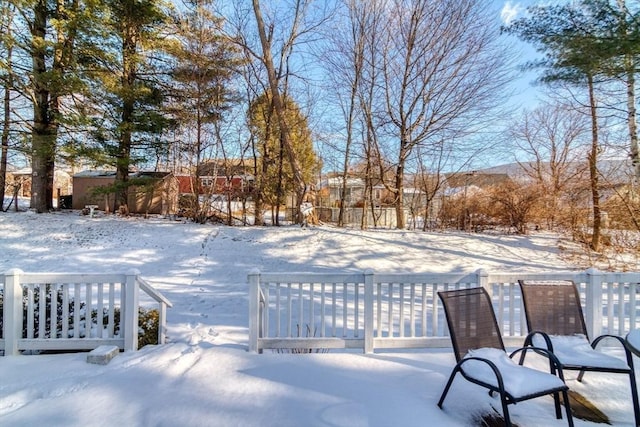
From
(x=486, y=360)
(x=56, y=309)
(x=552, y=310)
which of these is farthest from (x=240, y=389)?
(x=552, y=310)

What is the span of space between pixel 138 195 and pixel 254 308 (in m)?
12.4

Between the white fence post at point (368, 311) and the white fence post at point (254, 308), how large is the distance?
1.02 m

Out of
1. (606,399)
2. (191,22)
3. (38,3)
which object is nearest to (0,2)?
(38,3)

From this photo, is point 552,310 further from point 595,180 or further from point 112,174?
point 112,174

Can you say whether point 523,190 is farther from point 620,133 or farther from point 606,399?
point 606,399

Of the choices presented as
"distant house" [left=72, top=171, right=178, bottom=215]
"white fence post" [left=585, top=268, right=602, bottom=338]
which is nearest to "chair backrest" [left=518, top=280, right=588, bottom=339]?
"white fence post" [left=585, top=268, right=602, bottom=338]

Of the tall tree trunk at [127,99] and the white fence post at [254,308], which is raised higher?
the tall tree trunk at [127,99]

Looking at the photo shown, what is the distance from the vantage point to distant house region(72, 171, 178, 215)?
13553mm

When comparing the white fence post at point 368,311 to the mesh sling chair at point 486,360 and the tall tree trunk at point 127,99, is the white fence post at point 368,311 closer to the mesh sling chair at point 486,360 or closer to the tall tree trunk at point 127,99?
the mesh sling chair at point 486,360

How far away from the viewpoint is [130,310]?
126 inches

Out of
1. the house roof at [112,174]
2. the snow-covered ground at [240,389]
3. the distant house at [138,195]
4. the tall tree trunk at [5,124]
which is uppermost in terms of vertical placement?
the tall tree trunk at [5,124]

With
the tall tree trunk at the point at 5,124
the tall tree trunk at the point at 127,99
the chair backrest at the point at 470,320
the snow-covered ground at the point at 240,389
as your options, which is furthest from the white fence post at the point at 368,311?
the tall tree trunk at the point at 5,124

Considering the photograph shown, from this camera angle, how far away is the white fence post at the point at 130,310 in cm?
317

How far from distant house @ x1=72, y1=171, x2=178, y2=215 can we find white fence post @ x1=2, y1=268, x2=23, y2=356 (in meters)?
10.2
